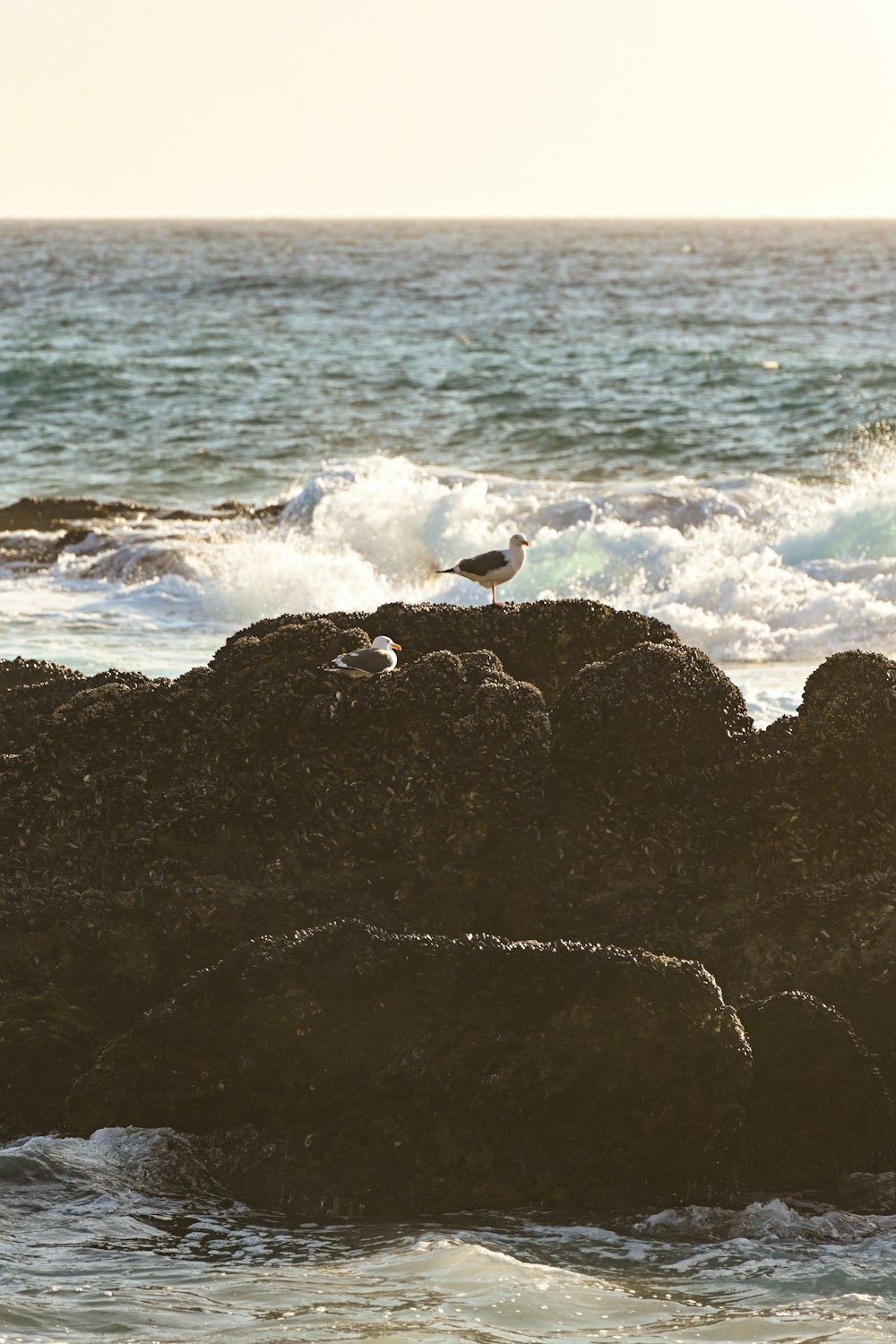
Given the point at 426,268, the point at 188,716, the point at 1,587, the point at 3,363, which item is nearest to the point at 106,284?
the point at 426,268

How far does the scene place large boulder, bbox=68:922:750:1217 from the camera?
569 cm

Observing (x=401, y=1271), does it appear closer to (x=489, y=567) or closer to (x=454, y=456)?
(x=489, y=567)

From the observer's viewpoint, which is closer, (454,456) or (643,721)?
(643,721)

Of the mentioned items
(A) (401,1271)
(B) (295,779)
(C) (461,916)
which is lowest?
(A) (401,1271)

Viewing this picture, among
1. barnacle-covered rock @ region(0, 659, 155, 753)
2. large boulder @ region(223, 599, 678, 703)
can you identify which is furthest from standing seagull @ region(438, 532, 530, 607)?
barnacle-covered rock @ region(0, 659, 155, 753)

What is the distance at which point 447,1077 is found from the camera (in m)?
5.79

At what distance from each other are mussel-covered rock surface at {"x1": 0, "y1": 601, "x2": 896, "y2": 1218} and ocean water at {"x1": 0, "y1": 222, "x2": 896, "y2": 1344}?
23 cm

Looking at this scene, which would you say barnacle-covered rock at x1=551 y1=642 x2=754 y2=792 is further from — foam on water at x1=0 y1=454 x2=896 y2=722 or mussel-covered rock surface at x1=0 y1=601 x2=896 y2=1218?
foam on water at x1=0 y1=454 x2=896 y2=722

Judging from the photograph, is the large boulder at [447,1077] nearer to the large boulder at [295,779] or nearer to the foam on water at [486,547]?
the large boulder at [295,779]

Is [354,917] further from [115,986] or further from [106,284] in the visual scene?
[106,284]

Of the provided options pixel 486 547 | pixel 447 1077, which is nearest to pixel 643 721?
pixel 447 1077

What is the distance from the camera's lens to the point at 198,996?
6148 mm

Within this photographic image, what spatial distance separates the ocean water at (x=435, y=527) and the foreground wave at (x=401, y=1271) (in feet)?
0.04

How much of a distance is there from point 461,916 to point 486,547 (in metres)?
14.3
